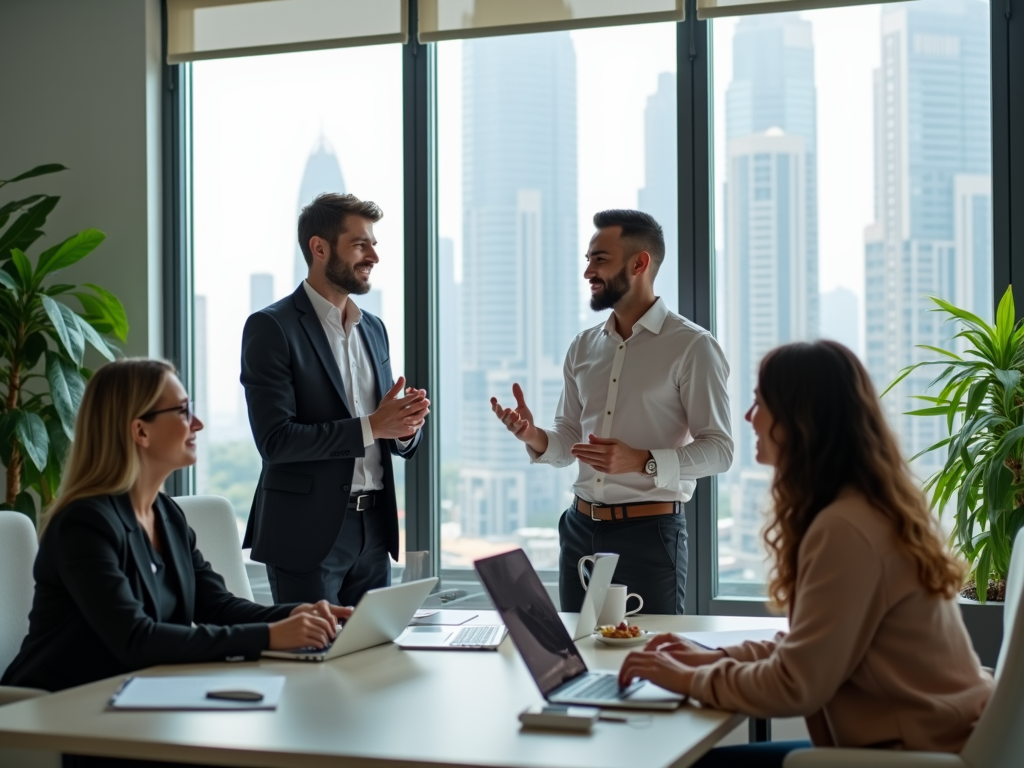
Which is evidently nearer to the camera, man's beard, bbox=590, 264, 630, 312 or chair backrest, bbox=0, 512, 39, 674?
chair backrest, bbox=0, 512, 39, 674

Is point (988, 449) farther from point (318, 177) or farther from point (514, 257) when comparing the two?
point (318, 177)

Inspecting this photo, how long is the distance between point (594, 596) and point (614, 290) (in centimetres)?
135

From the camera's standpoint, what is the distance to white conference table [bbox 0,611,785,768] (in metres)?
1.56

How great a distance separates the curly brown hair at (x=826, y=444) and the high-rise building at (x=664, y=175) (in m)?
2.30

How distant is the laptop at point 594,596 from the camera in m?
2.33

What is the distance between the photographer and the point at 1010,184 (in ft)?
12.8

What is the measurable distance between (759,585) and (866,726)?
245 centimetres

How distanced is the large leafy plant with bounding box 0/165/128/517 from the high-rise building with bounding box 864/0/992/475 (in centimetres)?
299

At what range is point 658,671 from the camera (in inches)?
73.9

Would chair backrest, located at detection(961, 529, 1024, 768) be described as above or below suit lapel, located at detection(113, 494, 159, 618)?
below

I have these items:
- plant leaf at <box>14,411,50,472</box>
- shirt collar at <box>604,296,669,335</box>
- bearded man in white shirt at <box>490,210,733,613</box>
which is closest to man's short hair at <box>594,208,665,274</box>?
bearded man in white shirt at <box>490,210,733,613</box>

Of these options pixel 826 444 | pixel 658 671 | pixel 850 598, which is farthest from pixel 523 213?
pixel 850 598

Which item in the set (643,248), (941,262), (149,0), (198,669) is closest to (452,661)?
(198,669)

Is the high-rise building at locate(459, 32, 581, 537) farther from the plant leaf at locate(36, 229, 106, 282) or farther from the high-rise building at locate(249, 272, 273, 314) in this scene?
the plant leaf at locate(36, 229, 106, 282)
